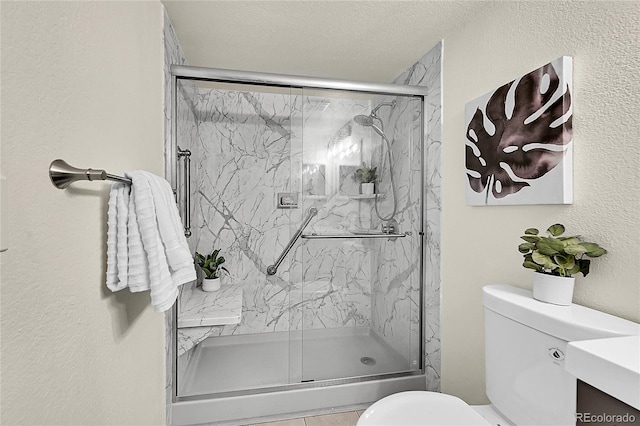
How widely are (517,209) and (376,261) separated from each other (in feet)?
2.87

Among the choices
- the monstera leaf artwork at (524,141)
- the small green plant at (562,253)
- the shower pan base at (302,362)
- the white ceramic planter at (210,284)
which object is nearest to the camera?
the small green plant at (562,253)

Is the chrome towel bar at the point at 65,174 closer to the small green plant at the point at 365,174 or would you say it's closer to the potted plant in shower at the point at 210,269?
the small green plant at the point at 365,174

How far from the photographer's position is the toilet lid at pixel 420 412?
1.09 meters

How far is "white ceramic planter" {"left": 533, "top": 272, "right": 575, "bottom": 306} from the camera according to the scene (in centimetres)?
105

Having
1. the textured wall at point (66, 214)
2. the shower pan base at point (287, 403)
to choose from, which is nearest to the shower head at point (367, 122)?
the textured wall at point (66, 214)

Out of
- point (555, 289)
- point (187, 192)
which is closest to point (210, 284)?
point (187, 192)

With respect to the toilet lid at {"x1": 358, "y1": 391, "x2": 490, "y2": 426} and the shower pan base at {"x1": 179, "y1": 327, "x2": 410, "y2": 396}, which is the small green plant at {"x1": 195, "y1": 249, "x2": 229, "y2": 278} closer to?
the shower pan base at {"x1": 179, "y1": 327, "x2": 410, "y2": 396}

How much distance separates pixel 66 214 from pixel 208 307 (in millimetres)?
1334

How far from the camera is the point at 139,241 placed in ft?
3.17

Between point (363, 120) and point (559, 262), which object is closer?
point (559, 262)

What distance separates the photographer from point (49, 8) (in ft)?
2.32

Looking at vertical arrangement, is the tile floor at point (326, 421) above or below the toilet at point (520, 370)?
below

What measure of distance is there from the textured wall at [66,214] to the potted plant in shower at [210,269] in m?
1.09

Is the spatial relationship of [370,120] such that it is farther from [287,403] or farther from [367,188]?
[287,403]
